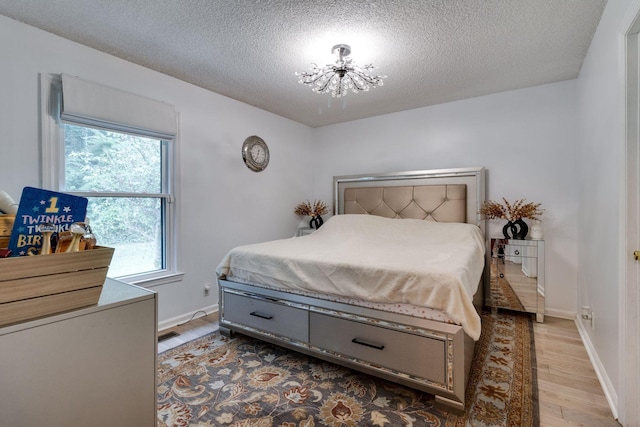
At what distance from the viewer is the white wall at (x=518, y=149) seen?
3051 mm

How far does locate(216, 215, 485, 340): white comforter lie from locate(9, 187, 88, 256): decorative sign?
151 cm

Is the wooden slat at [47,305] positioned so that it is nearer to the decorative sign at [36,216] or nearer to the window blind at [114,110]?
the decorative sign at [36,216]

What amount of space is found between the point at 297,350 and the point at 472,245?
1770 millimetres

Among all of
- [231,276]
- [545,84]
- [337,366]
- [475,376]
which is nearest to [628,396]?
[475,376]

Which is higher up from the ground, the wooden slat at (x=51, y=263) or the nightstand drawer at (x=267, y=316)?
the wooden slat at (x=51, y=263)

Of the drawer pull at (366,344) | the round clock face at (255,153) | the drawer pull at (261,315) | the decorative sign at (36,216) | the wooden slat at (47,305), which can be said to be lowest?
the drawer pull at (366,344)

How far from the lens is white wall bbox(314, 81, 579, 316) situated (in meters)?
3.05

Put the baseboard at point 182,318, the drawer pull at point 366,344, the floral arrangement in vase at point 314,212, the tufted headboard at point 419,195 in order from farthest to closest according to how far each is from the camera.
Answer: the floral arrangement in vase at point 314,212 → the tufted headboard at point 419,195 → the baseboard at point 182,318 → the drawer pull at point 366,344

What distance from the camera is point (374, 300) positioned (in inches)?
74.4

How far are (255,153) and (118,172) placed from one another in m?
1.56

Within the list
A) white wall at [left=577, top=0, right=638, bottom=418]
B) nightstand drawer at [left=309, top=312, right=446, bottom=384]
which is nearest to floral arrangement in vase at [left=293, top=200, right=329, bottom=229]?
nightstand drawer at [left=309, top=312, right=446, bottom=384]

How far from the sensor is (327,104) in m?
3.75

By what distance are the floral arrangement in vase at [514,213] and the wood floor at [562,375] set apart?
905 millimetres

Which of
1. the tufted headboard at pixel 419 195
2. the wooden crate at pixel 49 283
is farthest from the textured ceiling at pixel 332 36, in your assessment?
the wooden crate at pixel 49 283
